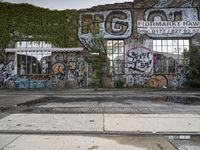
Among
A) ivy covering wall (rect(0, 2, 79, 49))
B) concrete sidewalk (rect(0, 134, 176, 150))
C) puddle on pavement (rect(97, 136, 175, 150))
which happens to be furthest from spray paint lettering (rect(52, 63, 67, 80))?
puddle on pavement (rect(97, 136, 175, 150))

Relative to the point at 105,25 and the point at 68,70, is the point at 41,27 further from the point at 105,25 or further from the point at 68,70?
the point at 105,25

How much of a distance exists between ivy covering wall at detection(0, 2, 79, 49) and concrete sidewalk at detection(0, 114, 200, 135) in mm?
19763

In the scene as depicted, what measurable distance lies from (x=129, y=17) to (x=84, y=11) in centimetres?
388

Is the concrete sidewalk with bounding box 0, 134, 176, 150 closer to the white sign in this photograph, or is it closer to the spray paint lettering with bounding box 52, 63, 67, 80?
the spray paint lettering with bounding box 52, 63, 67, 80

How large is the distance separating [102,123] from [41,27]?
2218cm

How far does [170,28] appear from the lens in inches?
1160

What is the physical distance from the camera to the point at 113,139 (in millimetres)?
7398

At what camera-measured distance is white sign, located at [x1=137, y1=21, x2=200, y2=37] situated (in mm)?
29328

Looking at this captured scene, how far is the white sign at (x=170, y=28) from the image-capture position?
1155 inches

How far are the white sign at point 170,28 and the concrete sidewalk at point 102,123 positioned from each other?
19175 mm

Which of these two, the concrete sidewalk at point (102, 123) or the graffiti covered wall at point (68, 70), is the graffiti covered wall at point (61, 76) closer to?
the graffiti covered wall at point (68, 70)

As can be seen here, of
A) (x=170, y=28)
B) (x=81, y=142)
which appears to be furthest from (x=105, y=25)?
(x=81, y=142)

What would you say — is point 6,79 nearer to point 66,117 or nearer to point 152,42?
point 152,42

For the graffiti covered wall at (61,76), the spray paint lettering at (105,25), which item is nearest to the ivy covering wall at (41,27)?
the spray paint lettering at (105,25)
